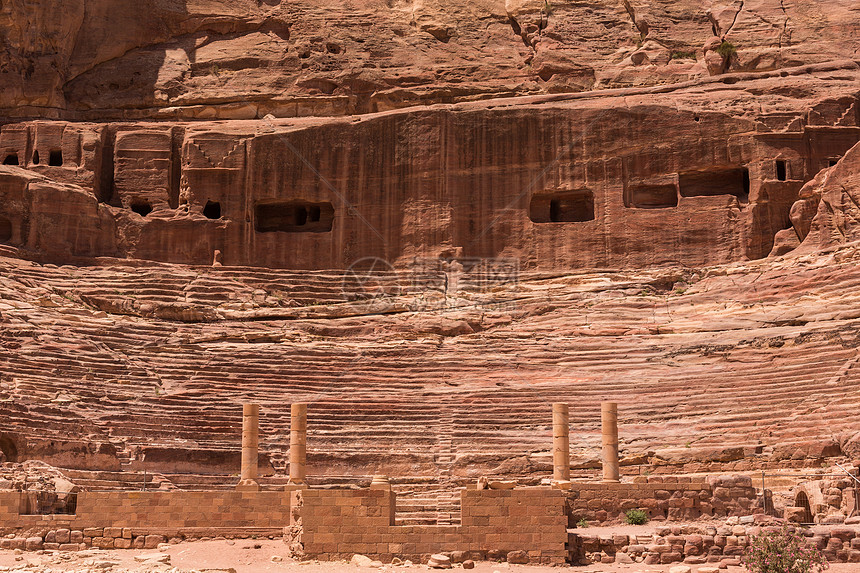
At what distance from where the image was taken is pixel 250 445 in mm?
21781

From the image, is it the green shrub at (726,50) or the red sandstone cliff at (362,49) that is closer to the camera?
the green shrub at (726,50)

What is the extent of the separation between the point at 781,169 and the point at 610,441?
12.6 metres

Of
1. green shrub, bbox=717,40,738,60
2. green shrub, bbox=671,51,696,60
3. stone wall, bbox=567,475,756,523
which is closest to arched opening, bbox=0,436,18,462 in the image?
stone wall, bbox=567,475,756,523

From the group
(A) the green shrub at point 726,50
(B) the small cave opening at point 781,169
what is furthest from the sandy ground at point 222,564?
(A) the green shrub at point 726,50

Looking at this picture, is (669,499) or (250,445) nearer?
(669,499)

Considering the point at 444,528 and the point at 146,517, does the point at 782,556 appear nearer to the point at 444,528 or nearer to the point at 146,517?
the point at 444,528

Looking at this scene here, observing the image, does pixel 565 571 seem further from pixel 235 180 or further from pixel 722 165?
pixel 235 180

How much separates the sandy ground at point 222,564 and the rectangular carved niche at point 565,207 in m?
15.8

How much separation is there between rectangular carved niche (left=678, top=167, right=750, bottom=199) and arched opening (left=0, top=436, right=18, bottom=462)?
1771cm

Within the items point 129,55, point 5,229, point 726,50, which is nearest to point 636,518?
point 726,50

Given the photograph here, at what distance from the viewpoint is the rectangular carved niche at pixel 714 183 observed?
31805 millimetres

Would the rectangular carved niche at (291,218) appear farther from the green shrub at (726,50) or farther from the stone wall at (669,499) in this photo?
the stone wall at (669,499)

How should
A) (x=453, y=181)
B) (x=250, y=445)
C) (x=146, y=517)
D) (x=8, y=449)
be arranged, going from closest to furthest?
(x=146, y=517), (x=250, y=445), (x=8, y=449), (x=453, y=181)

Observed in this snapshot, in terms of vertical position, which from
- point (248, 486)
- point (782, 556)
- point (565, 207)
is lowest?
point (782, 556)
